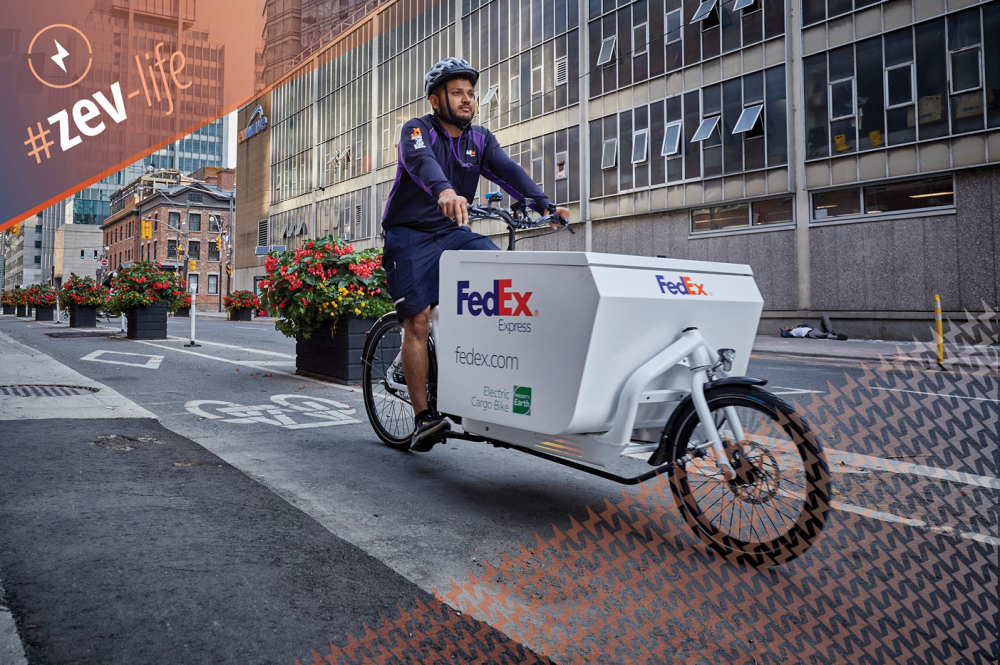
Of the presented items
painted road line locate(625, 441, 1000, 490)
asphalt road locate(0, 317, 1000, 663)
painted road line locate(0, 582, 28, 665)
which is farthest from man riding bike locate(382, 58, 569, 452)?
painted road line locate(0, 582, 28, 665)

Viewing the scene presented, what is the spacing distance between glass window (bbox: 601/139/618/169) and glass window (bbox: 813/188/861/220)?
8.08 metres

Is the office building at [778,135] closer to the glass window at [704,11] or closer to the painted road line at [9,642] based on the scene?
the glass window at [704,11]

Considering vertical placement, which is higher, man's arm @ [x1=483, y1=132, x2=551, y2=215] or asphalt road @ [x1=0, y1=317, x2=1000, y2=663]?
man's arm @ [x1=483, y1=132, x2=551, y2=215]

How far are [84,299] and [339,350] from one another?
59.4ft

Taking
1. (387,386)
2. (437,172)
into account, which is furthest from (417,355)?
(437,172)

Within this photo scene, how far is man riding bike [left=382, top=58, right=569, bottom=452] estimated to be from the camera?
12.9ft

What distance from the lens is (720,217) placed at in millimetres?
24406

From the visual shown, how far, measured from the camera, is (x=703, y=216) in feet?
81.8

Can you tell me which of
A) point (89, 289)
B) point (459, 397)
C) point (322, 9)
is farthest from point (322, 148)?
point (459, 397)

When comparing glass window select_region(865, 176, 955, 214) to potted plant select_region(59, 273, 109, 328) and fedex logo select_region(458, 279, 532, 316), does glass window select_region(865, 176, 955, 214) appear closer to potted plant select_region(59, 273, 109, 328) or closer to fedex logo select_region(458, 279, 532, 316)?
fedex logo select_region(458, 279, 532, 316)

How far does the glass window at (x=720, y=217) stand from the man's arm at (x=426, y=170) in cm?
2169

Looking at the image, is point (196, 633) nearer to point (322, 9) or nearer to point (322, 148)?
point (322, 148)

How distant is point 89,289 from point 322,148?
30185 mm

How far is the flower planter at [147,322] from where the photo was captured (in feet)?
57.2
